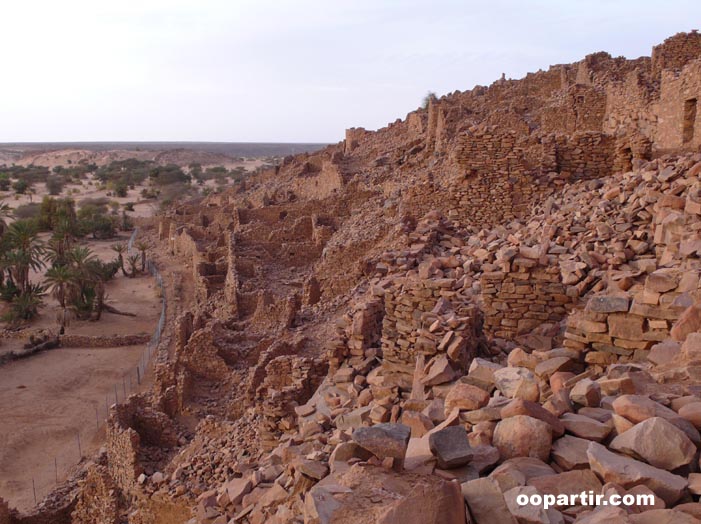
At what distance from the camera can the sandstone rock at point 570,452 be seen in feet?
9.73

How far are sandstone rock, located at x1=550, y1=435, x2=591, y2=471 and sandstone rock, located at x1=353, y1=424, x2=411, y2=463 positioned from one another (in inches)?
30.2

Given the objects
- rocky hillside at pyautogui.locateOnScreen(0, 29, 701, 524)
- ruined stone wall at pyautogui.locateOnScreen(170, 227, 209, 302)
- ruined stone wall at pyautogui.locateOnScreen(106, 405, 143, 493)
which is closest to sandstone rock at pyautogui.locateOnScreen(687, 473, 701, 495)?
rocky hillside at pyautogui.locateOnScreen(0, 29, 701, 524)

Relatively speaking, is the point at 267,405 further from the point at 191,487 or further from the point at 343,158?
the point at 343,158

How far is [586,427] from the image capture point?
3.19 metres

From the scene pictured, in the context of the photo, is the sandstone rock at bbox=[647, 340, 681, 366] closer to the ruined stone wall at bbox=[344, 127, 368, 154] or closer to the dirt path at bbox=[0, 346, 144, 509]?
the dirt path at bbox=[0, 346, 144, 509]

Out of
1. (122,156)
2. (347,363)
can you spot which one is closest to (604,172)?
(347,363)

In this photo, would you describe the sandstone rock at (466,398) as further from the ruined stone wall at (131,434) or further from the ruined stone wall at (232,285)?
the ruined stone wall at (232,285)

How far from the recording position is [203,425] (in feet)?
28.8

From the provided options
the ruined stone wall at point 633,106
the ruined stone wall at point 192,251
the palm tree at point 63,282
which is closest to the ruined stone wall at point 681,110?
the ruined stone wall at point 633,106

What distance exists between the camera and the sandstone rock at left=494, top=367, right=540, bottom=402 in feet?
12.8

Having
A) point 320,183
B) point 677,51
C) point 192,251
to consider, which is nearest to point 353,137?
point 320,183

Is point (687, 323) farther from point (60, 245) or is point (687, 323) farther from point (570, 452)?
point (60, 245)

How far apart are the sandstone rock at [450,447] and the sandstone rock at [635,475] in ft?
1.96

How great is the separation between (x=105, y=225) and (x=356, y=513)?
42.1 meters
